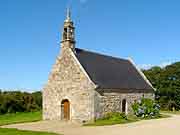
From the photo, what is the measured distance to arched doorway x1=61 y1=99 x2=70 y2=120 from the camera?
27.5m

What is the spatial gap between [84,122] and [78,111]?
4.00 feet

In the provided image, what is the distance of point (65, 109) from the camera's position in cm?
2778

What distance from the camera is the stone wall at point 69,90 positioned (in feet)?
84.9

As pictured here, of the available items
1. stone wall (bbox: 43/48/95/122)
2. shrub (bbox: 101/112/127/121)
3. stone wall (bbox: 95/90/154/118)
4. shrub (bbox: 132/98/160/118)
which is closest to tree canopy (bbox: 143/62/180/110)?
shrub (bbox: 132/98/160/118)

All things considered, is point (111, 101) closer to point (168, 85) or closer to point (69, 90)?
point (69, 90)

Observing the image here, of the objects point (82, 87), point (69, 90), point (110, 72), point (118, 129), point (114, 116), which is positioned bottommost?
point (118, 129)

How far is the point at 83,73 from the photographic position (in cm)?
2605

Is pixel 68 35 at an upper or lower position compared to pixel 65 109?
upper

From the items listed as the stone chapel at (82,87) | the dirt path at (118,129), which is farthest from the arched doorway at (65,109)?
the dirt path at (118,129)

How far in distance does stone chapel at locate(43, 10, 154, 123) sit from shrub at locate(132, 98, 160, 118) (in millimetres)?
565

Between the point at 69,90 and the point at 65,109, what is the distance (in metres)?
1.76

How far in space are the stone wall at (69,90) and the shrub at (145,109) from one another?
19.8 ft

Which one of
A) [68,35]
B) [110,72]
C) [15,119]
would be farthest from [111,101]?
[15,119]

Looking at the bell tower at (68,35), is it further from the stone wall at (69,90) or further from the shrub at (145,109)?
the shrub at (145,109)
